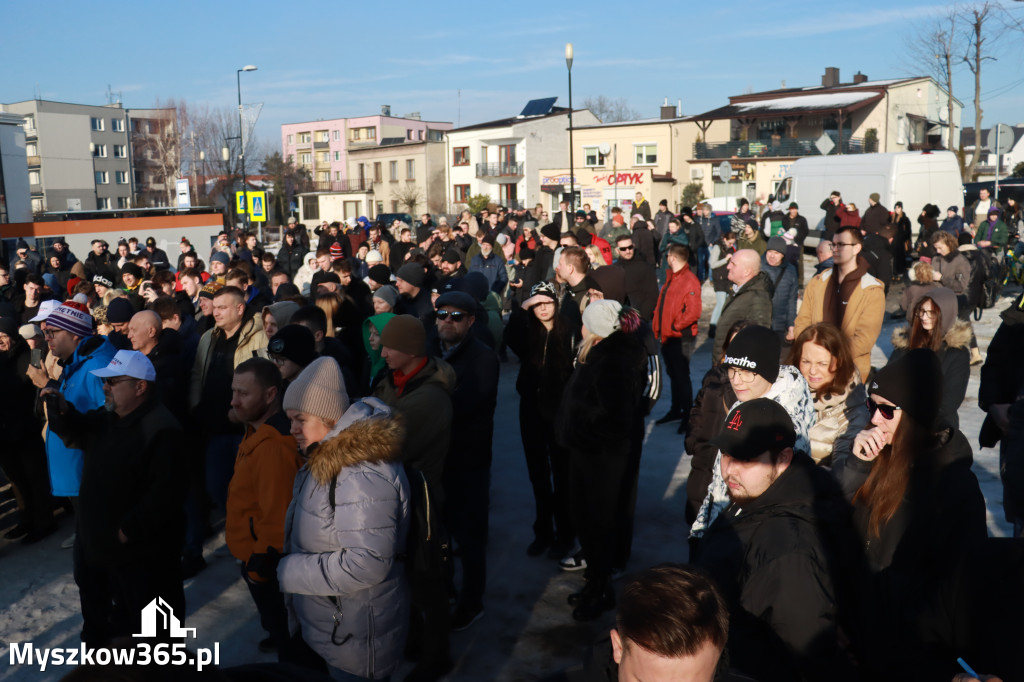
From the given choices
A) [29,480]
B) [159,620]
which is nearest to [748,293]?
[159,620]

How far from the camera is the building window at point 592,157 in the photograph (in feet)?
173

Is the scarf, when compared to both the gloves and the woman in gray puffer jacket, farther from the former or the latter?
the gloves

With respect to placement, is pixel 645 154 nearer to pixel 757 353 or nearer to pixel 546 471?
pixel 546 471

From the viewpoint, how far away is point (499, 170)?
2309 inches

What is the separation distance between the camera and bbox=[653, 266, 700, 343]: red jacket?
7520mm

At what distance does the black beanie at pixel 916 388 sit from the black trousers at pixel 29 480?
5940 millimetres

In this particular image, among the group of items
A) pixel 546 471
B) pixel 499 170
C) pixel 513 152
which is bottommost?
pixel 546 471

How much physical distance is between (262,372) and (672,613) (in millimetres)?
2519

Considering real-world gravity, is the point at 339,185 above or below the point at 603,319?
above

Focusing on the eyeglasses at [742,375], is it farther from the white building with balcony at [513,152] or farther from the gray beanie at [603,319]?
the white building with balcony at [513,152]

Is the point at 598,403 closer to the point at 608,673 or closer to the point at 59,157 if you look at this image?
the point at 608,673

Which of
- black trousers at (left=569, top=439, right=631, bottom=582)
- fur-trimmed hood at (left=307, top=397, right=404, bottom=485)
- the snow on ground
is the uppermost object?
fur-trimmed hood at (left=307, top=397, right=404, bottom=485)

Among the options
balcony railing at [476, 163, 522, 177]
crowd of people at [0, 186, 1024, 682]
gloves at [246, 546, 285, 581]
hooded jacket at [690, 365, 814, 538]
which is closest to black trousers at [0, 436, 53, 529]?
crowd of people at [0, 186, 1024, 682]

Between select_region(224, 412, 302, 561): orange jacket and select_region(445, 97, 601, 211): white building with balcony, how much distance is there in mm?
54058
